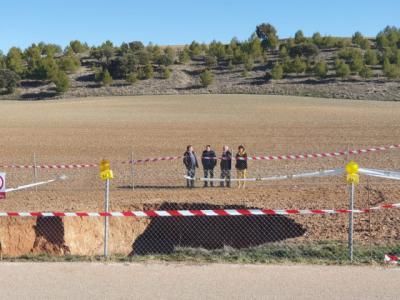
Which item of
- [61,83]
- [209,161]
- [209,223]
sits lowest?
[209,223]

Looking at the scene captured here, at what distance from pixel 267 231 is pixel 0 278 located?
7.60 meters

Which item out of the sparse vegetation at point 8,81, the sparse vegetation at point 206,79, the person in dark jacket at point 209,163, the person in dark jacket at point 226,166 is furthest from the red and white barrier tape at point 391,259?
the sparse vegetation at point 8,81

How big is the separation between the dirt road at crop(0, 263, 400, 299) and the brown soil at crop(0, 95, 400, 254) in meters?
3.91

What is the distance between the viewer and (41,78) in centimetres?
9925

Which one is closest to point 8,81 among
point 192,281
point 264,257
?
point 264,257

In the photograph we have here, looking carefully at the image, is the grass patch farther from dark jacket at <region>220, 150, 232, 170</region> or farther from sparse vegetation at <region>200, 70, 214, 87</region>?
sparse vegetation at <region>200, 70, 214, 87</region>

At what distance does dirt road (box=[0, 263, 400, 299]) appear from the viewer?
779 centimetres

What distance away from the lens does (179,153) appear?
28.1 meters

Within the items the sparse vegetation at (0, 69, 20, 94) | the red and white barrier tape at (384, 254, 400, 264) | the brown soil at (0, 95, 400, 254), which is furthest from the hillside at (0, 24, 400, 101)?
the red and white barrier tape at (384, 254, 400, 264)

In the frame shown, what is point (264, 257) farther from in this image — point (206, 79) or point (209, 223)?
point (206, 79)

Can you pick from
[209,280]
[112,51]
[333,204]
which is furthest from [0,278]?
[112,51]

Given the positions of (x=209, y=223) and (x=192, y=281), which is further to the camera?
(x=209, y=223)

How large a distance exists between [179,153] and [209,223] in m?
13.3

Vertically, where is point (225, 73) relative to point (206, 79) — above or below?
above
